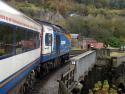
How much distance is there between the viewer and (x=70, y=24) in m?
116

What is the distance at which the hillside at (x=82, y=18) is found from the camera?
110750mm

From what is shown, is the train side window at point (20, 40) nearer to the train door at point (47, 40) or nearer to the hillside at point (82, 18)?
the train door at point (47, 40)

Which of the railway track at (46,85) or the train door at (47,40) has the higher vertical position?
the train door at (47,40)

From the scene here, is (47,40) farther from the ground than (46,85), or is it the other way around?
(47,40)

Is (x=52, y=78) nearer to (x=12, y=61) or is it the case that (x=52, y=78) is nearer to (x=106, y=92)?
(x=106, y=92)

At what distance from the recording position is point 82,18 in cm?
12456

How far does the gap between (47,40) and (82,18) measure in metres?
103

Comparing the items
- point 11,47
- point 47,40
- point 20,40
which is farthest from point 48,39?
point 11,47

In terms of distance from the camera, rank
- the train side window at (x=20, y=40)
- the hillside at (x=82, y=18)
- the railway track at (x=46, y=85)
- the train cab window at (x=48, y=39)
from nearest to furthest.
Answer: the train side window at (x=20, y=40) < the railway track at (x=46, y=85) < the train cab window at (x=48, y=39) < the hillside at (x=82, y=18)

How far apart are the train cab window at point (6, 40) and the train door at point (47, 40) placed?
10.3 meters

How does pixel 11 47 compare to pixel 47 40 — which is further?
pixel 47 40

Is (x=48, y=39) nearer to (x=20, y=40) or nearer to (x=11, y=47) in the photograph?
(x=20, y=40)

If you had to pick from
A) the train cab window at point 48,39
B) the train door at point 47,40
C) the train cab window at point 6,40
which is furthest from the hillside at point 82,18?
the train cab window at point 6,40

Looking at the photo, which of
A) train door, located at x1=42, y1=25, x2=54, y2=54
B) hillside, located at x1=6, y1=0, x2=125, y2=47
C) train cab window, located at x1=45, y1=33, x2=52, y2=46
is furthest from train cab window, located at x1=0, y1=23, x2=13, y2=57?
hillside, located at x1=6, y1=0, x2=125, y2=47
